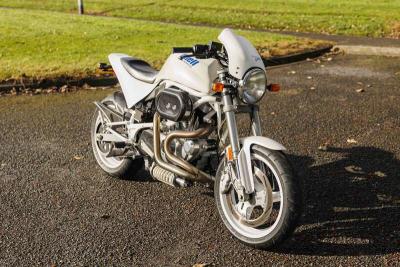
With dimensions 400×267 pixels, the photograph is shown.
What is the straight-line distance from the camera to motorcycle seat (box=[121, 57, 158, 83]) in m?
5.01

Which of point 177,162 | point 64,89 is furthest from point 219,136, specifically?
point 64,89

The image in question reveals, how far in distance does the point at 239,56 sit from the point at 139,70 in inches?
53.4

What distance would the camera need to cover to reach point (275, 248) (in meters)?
4.09

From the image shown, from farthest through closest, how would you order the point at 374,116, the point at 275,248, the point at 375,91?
1. the point at 375,91
2. the point at 374,116
3. the point at 275,248

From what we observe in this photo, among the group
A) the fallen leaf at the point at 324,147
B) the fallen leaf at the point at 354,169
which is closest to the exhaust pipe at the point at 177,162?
the fallen leaf at the point at 354,169

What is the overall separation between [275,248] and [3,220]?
83.0 inches

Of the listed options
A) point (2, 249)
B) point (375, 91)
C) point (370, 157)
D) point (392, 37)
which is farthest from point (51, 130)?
point (392, 37)

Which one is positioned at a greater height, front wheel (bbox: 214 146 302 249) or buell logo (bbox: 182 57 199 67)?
buell logo (bbox: 182 57 199 67)

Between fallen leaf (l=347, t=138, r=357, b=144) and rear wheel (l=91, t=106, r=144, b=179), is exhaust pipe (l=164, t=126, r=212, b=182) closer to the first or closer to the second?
rear wheel (l=91, t=106, r=144, b=179)

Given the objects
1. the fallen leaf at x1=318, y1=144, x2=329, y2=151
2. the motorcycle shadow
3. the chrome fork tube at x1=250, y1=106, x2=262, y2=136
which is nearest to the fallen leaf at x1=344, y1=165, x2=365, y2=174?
the motorcycle shadow

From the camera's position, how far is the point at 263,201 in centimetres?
411

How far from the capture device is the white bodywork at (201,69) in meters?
4.12

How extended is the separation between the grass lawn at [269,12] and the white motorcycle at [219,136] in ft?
37.8

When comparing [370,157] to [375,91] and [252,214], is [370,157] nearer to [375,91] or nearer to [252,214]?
[252,214]
